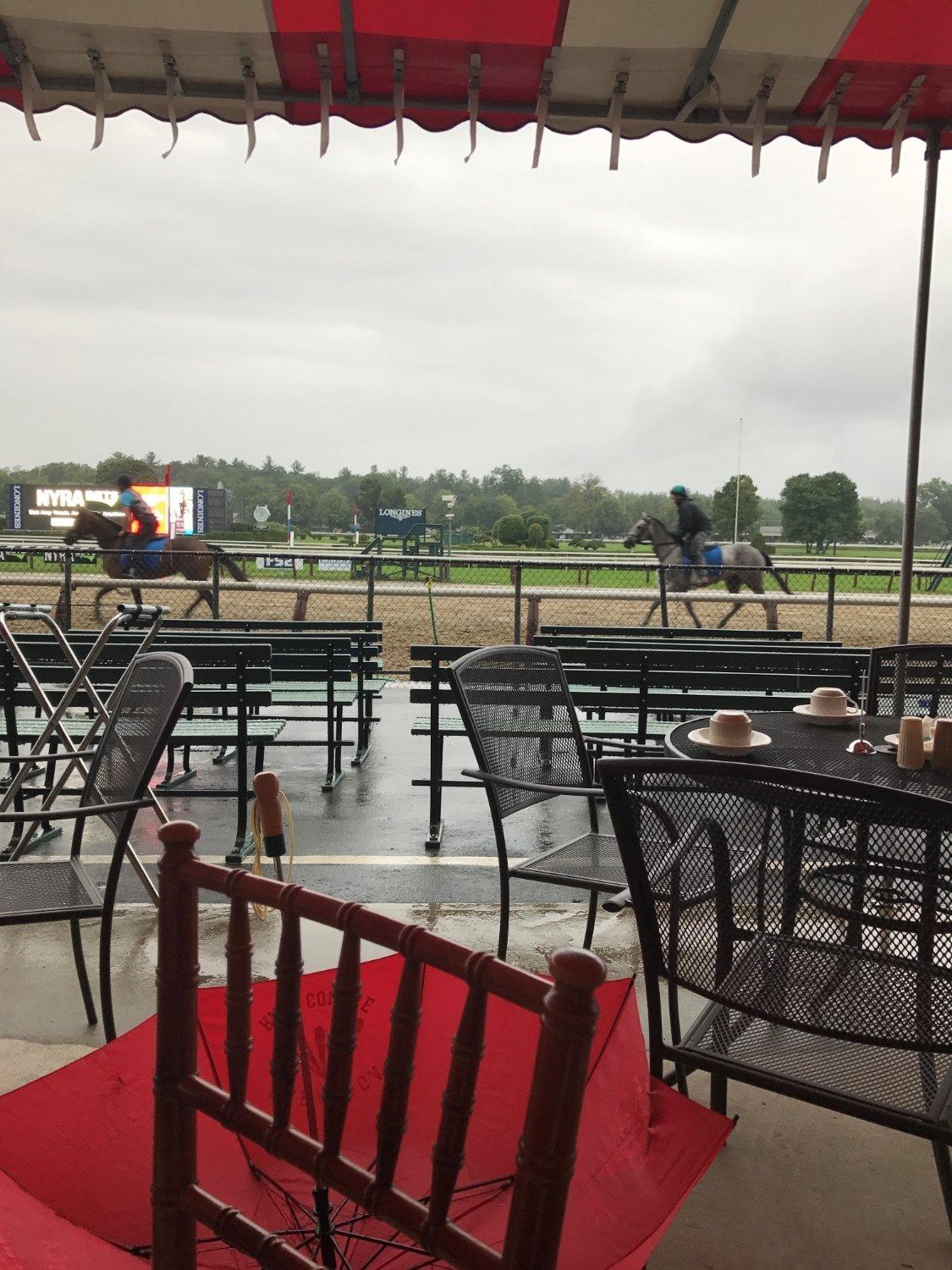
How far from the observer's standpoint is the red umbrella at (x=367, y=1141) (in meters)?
1.29

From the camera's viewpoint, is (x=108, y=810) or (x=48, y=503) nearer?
(x=108, y=810)

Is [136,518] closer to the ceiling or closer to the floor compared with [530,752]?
closer to the ceiling

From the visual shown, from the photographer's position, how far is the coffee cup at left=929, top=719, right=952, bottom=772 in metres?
2.99

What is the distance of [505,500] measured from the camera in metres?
76.9

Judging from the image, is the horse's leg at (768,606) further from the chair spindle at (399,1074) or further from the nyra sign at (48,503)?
the nyra sign at (48,503)

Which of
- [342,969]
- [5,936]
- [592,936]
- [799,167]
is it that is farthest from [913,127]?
[5,936]

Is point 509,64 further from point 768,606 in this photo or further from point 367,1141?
point 768,606

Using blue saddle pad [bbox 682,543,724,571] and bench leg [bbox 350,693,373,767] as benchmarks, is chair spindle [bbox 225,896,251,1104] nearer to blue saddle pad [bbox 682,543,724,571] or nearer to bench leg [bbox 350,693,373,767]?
bench leg [bbox 350,693,373,767]

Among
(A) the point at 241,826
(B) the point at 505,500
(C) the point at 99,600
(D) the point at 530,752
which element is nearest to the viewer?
(D) the point at 530,752

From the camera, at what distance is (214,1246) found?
1377 millimetres

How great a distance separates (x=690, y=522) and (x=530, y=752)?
50.8 ft

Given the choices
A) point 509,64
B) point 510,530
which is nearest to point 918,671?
point 509,64

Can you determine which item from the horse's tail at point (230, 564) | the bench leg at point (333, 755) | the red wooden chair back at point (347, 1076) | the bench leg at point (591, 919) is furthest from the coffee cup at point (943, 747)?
the horse's tail at point (230, 564)

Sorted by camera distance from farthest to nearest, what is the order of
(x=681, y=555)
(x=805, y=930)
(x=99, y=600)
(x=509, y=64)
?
(x=681, y=555), (x=99, y=600), (x=509, y=64), (x=805, y=930)
